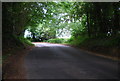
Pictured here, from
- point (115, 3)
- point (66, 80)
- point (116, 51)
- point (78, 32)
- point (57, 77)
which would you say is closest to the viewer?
point (66, 80)

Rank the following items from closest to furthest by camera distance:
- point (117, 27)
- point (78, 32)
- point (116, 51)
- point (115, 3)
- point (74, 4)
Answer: point (116, 51) → point (115, 3) → point (117, 27) → point (74, 4) → point (78, 32)

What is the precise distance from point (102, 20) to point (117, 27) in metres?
2.30

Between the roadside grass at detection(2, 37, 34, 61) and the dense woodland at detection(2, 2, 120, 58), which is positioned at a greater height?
the dense woodland at detection(2, 2, 120, 58)

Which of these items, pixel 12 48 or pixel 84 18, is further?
pixel 84 18

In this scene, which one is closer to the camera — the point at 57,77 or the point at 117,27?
the point at 57,77

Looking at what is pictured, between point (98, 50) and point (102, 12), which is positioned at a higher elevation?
point (102, 12)

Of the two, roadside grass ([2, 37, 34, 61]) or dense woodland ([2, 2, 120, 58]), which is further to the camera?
dense woodland ([2, 2, 120, 58])

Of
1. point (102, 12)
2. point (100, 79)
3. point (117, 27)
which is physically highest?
point (102, 12)

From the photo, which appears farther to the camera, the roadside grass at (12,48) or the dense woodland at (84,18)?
the dense woodland at (84,18)

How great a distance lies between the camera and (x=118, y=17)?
65.3 ft

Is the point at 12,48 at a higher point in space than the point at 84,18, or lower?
lower

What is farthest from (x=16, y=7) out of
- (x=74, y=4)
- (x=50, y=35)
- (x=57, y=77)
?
(x=50, y=35)

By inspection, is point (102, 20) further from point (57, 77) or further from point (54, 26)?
point (54, 26)

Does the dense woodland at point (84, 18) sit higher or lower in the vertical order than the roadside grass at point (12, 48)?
higher
